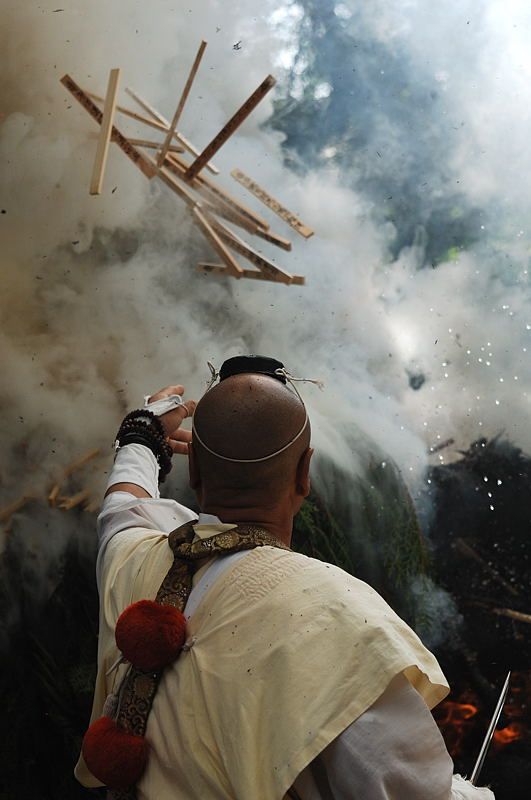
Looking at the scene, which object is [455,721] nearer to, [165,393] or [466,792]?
[466,792]

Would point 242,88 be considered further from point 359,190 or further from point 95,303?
point 95,303

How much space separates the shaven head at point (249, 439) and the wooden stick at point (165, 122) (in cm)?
138

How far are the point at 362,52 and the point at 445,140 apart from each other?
16.8 inches

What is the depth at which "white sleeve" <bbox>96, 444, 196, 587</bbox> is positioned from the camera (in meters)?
1.86

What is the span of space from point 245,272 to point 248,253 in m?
0.06

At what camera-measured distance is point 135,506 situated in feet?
6.23

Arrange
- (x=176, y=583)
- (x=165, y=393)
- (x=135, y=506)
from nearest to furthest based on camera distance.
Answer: (x=176, y=583) < (x=135, y=506) < (x=165, y=393)

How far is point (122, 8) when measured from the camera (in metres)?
2.89

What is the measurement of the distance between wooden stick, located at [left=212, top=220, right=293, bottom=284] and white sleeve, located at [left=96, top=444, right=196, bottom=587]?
888 millimetres

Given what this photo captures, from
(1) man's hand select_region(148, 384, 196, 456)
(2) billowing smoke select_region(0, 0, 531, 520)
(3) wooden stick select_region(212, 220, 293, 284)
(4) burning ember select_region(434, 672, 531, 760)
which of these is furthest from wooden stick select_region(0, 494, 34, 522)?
(4) burning ember select_region(434, 672, 531, 760)

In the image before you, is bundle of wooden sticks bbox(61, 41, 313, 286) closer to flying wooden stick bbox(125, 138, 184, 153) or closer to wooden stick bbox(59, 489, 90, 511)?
flying wooden stick bbox(125, 138, 184, 153)

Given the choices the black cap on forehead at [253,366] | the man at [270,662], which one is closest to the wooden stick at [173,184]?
the black cap on forehead at [253,366]

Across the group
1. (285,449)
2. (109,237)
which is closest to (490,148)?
(109,237)

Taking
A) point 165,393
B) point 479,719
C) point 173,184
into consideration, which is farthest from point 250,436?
point 479,719
